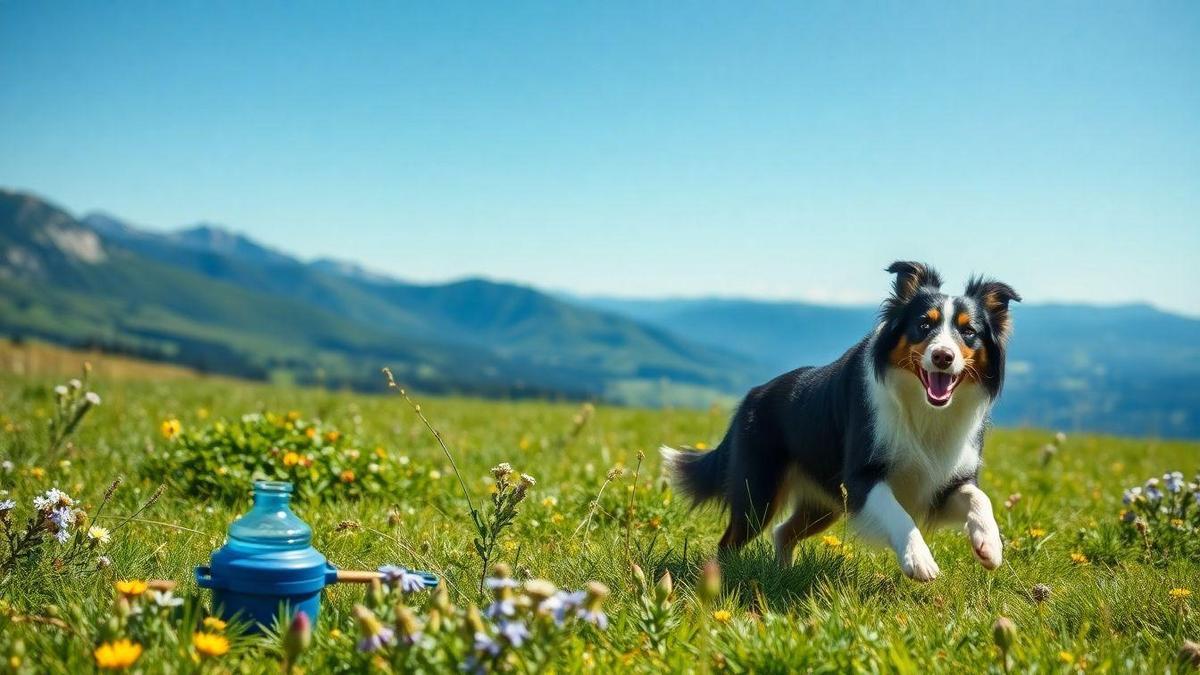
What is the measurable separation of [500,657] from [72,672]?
1.27 metres

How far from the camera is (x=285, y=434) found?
656 cm

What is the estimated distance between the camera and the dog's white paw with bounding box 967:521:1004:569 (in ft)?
12.8

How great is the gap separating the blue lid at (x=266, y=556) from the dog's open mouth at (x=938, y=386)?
2754mm

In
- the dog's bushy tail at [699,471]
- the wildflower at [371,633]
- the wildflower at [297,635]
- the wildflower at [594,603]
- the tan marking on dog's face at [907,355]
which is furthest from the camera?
the dog's bushy tail at [699,471]

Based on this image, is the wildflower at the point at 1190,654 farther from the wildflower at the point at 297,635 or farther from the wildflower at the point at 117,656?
the wildflower at the point at 117,656

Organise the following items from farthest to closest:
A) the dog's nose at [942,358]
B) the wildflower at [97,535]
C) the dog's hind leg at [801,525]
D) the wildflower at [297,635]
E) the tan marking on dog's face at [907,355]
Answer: the dog's hind leg at [801,525], the tan marking on dog's face at [907,355], the dog's nose at [942,358], the wildflower at [97,535], the wildflower at [297,635]

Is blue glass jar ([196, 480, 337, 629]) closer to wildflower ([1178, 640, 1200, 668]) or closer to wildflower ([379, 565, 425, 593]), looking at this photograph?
wildflower ([379, 565, 425, 593])

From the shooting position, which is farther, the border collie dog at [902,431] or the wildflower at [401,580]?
the border collie dog at [902,431]

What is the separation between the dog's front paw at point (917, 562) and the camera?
3686 mm

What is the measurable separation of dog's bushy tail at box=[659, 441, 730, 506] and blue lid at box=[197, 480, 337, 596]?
9.53 ft

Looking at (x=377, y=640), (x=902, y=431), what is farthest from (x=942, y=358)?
(x=377, y=640)

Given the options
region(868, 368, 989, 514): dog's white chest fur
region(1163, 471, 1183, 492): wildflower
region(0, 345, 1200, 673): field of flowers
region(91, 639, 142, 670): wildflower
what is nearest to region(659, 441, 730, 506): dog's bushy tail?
region(0, 345, 1200, 673): field of flowers

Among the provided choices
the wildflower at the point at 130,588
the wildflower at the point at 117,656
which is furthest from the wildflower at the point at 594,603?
the wildflower at the point at 130,588

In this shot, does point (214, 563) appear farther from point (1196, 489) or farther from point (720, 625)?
point (1196, 489)
